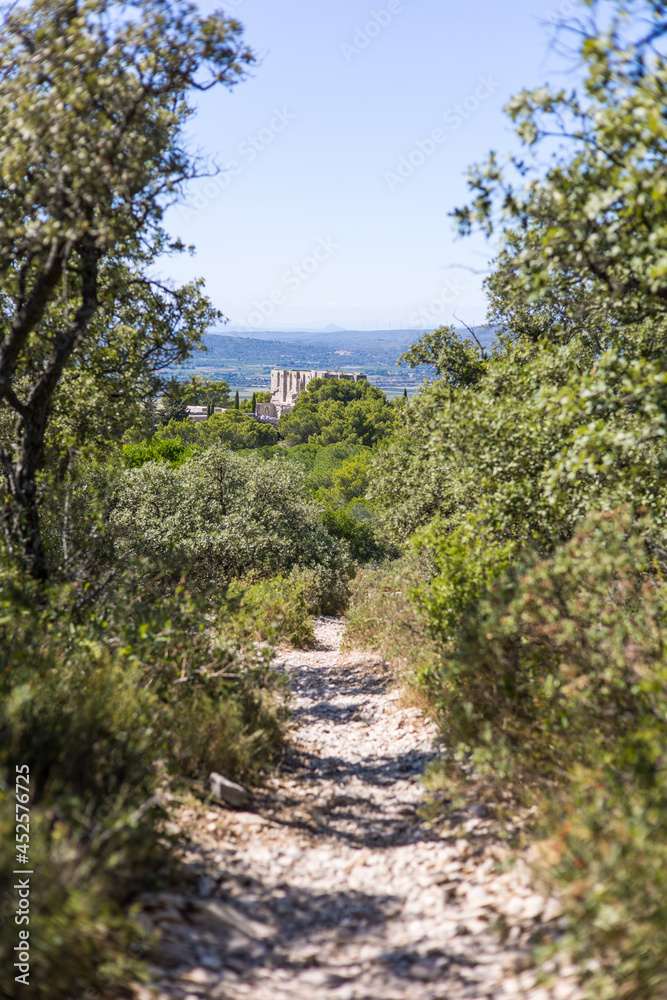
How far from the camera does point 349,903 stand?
170 inches

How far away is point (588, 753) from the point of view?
14.1ft

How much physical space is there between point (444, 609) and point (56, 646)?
4107 millimetres

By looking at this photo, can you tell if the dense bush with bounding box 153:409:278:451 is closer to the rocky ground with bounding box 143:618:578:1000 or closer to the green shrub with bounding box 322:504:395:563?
the green shrub with bounding box 322:504:395:563

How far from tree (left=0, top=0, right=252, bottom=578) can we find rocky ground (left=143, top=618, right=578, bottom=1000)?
12.0 ft

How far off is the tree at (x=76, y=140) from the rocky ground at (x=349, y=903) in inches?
144

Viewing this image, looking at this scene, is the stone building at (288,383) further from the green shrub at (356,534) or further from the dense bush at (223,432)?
the green shrub at (356,534)

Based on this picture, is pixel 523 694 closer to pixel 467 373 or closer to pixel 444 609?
pixel 444 609

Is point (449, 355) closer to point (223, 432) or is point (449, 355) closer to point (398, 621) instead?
point (398, 621)

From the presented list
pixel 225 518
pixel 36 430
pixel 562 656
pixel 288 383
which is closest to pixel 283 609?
pixel 225 518

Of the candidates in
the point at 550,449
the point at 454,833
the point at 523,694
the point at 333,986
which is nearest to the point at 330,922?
the point at 333,986

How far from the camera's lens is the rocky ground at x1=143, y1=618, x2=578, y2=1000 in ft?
10.5

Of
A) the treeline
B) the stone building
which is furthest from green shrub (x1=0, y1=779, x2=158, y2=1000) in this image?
the stone building

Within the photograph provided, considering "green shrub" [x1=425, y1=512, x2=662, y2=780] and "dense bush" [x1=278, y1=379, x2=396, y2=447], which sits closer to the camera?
"green shrub" [x1=425, y1=512, x2=662, y2=780]

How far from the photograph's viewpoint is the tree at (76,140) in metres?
5.23
